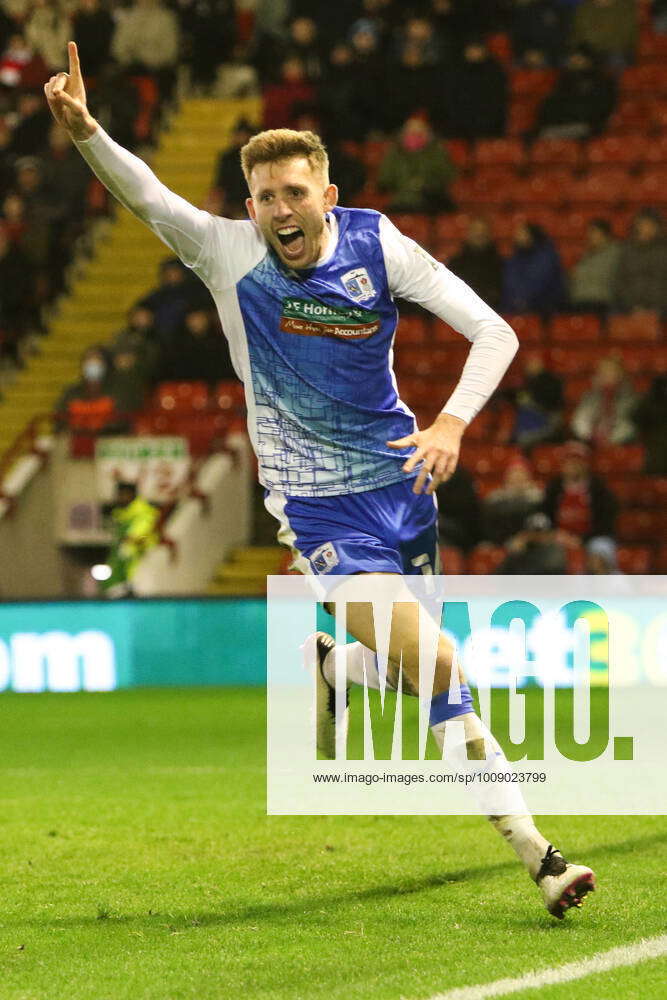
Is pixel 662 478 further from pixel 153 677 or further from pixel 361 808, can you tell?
pixel 361 808

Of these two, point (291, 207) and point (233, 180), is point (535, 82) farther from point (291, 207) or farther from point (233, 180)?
point (291, 207)

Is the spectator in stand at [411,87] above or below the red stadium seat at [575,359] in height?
above

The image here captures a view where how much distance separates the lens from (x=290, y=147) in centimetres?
543

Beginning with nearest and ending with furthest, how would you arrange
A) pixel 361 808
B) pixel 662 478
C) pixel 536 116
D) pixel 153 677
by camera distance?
pixel 361 808 → pixel 153 677 → pixel 662 478 → pixel 536 116

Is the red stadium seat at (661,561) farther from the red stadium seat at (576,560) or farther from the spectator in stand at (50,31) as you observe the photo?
the spectator in stand at (50,31)

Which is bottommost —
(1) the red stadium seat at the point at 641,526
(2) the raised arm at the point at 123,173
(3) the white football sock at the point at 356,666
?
(1) the red stadium seat at the point at 641,526

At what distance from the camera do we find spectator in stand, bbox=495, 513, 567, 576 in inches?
522

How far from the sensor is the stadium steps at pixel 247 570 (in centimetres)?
1571

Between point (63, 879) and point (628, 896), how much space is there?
2005 millimetres

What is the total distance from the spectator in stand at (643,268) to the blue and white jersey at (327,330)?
34.6 ft

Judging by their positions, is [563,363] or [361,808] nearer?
[361,808]

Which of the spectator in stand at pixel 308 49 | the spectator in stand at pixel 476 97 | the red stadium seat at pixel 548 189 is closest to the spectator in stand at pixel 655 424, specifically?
the red stadium seat at pixel 548 189

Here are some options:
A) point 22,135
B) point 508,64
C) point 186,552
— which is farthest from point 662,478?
point 22,135

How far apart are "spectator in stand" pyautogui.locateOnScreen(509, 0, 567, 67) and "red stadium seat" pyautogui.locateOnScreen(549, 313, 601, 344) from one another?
164 inches
